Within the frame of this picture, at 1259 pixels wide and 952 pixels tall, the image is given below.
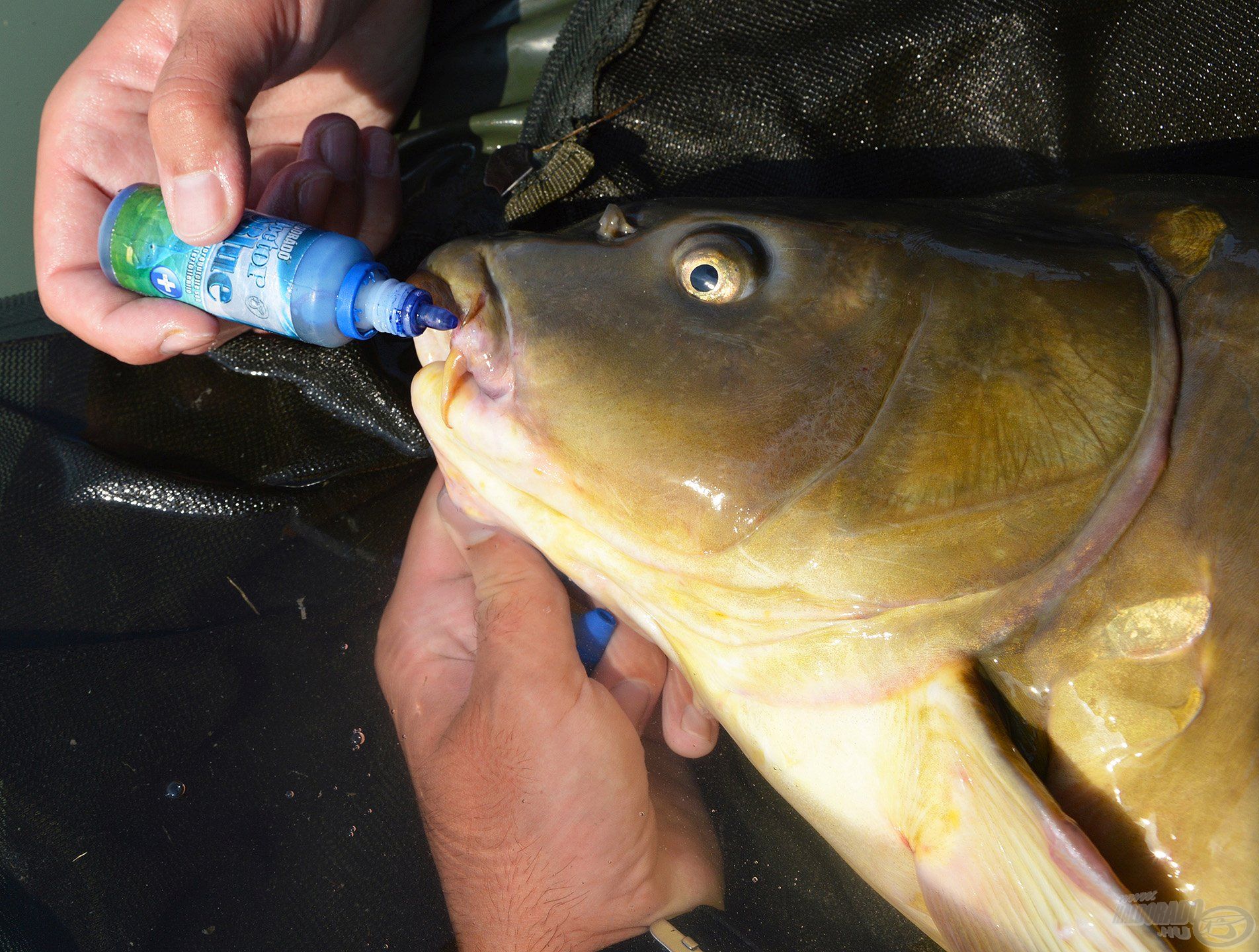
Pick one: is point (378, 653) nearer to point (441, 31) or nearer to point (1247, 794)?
point (1247, 794)

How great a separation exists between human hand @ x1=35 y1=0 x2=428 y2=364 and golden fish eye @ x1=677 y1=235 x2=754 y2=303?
0.85 m

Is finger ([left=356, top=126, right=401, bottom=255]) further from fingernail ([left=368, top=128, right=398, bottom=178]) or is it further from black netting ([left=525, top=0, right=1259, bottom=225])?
black netting ([left=525, top=0, right=1259, bottom=225])

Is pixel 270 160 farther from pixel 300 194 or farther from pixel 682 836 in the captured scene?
pixel 682 836

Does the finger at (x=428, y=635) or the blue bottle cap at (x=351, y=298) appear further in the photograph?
the finger at (x=428, y=635)

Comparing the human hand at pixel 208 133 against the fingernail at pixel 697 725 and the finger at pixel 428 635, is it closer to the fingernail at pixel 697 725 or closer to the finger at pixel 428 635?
the finger at pixel 428 635

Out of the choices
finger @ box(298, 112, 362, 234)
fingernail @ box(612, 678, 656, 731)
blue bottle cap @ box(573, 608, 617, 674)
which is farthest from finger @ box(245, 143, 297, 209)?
fingernail @ box(612, 678, 656, 731)

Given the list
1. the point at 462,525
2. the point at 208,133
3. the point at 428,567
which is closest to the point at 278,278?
the point at 208,133

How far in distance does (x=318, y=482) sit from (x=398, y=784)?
31.8 inches

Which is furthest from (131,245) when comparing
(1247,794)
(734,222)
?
(1247,794)

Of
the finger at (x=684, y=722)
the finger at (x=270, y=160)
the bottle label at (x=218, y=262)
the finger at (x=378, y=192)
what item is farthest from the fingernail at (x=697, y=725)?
the finger at (x=270, y=160)

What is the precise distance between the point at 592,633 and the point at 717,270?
0.85 meters

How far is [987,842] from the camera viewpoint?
117 cm

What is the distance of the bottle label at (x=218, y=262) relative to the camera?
4.69 feet

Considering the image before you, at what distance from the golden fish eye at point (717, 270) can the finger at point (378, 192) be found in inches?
48.1
